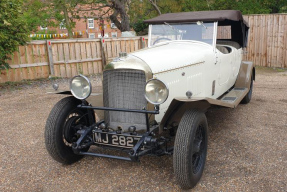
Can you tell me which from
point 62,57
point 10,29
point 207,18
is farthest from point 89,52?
point 207,18

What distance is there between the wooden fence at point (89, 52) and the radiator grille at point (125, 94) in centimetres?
690

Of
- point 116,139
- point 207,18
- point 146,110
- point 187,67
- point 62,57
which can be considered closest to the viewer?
point 146,110

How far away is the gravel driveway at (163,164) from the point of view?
319cm

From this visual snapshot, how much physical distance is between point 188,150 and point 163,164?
2.89ft

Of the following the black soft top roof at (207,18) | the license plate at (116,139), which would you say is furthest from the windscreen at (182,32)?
the license plate at (116,139)

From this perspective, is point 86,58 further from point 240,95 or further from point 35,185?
point 35,185

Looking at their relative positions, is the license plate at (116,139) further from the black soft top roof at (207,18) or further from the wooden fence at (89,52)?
the wooden fence at (89,52)

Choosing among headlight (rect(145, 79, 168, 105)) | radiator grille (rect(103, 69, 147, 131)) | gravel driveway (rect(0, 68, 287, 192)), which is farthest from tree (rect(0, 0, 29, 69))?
headlight (rect(145, 79, 168, 105))

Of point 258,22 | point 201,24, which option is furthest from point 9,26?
point 258,22

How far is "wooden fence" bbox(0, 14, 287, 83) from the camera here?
9492 millimetres

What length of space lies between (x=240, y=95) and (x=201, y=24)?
4.81ft

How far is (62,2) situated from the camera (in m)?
15.1

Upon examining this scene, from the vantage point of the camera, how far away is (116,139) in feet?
10.4

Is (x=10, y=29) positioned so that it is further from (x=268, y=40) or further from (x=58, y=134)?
(x=268, y=40)
